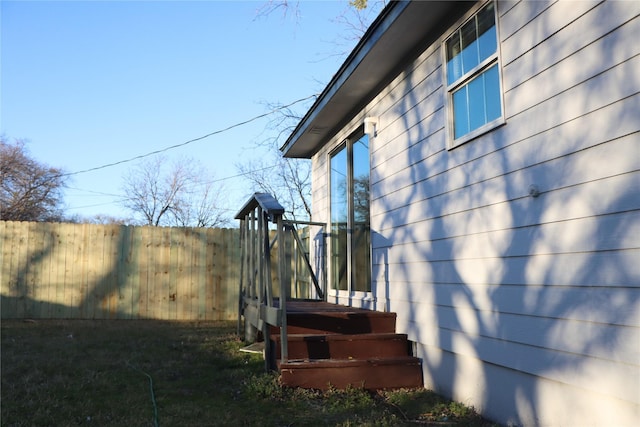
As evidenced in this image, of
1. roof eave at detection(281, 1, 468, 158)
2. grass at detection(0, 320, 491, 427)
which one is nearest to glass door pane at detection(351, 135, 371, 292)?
roof eave at detection(281, 1, 468, 158)

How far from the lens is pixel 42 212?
2386cm

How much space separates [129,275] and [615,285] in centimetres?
836

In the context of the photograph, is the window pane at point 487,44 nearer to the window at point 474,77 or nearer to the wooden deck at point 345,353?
the window at point 474,77

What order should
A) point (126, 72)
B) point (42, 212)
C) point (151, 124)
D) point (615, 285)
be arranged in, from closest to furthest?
point (615, 285) < point (126, 72) < point (151, 124) < point (42, 212)

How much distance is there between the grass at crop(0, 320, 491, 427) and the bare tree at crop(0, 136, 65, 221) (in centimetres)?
1944

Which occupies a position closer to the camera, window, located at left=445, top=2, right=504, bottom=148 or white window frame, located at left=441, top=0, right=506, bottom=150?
white window frame, located at left=441, top=0, right=506, bottom=150

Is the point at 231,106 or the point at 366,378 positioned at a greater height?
the point at 231,106

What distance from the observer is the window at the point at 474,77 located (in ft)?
10.6

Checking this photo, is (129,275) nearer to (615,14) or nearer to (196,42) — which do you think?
(196,42)

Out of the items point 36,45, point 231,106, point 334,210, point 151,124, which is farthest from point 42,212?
point 334,210

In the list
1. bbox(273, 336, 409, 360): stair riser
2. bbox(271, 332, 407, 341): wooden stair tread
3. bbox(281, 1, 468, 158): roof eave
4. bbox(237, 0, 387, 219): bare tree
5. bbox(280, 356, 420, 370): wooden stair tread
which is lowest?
bbox(280, 356, 420, 370): wooden stair tread

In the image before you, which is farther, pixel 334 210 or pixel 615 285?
pixel 334 210

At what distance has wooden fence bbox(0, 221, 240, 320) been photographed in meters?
8.52

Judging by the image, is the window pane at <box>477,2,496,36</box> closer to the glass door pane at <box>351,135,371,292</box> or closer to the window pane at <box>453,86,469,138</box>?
the window pane at <box>453,86,469,138</box>
